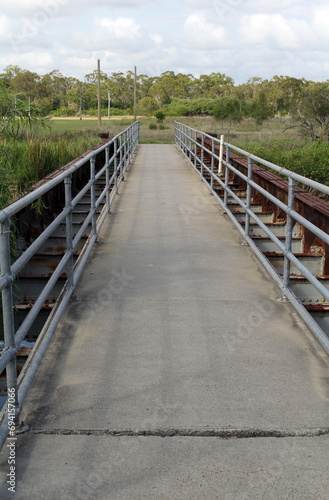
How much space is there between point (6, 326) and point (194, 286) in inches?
104

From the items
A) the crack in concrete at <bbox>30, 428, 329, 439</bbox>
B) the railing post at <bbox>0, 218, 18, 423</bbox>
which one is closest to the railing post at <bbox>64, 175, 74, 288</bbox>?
the railing post at <bbox>0, 218, 18, 423</bbox>

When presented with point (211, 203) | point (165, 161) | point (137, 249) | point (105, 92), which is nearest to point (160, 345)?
point (137, 249)

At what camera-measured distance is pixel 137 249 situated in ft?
21.7

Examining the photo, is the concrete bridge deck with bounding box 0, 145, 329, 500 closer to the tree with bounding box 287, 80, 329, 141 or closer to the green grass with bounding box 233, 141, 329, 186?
the green grass with bounding box 233, 141, 329, 186

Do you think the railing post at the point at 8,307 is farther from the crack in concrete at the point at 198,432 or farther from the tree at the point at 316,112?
the tree at the point at 316,112

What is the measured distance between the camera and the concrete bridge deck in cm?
252

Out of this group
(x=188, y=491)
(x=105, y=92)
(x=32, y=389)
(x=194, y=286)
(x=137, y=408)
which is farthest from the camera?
(x=105, y=92)

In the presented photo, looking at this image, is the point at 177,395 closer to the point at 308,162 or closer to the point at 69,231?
the point at 69,231

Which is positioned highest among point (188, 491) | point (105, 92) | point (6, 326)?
point (105, 92)

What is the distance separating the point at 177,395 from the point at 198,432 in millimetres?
391

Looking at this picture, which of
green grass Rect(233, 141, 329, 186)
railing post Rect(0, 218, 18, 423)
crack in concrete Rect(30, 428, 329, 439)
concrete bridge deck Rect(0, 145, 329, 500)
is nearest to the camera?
concrete bridge deck Rect(0, 145, 329, 500)

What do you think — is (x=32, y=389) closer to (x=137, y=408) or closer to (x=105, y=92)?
(x=137, y=408)

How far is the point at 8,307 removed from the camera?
108 inches

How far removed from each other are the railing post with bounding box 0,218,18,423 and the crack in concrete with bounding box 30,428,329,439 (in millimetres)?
260
